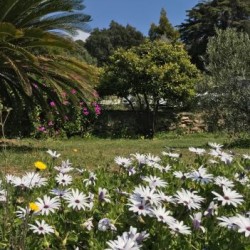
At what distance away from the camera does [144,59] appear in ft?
53.0

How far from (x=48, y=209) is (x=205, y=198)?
2.53ft

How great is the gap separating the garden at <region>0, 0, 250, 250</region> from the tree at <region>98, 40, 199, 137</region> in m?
Result: 0.04

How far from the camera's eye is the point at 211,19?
39.6m

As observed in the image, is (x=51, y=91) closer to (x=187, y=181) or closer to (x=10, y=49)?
(x=10, y=49)

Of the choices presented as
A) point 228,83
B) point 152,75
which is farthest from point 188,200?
point 152,75

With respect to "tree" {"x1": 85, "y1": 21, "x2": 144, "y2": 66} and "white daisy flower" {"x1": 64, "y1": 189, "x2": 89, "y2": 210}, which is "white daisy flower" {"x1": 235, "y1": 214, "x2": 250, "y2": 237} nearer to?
"white daisy flower" {"x1": 64, "y1": 189, "x2": 89, "y2": 210}

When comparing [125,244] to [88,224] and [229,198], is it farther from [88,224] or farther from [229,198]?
[229,198]

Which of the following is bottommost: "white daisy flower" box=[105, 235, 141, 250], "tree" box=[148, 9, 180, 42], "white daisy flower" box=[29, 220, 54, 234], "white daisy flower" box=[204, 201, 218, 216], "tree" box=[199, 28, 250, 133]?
"white daisy flower" box=[29, 220, 54, 234]

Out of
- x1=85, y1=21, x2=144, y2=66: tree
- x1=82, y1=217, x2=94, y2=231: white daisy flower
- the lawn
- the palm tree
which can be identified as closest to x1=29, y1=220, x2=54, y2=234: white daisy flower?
the lawn

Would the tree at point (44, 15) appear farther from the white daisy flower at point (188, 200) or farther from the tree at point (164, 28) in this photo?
the tree at point (164, 28)

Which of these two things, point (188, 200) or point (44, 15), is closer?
point (188, 200)

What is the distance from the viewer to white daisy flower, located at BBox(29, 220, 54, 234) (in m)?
1.81

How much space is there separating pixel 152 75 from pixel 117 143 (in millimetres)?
3843

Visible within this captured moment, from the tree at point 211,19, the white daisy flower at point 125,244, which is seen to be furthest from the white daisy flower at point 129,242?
the tree at point 211,19
